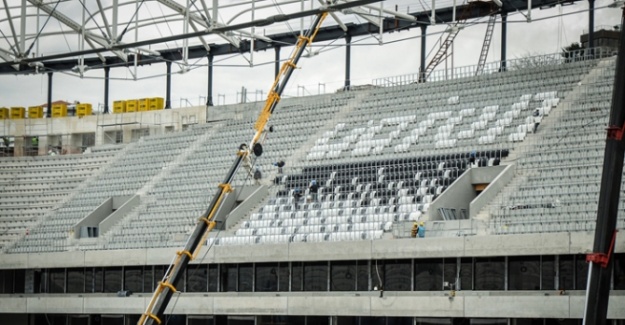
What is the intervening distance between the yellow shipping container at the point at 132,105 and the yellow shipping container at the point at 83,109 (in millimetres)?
2761

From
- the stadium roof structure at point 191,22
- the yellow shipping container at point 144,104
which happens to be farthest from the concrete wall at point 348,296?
the yellow shipping container at point 144,104

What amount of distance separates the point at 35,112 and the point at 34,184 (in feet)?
42.9

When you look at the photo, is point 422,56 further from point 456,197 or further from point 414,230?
point 414,230

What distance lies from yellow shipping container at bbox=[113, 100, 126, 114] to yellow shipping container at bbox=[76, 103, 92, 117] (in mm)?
1663

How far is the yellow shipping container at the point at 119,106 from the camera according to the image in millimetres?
65625

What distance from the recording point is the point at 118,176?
54.0 metres

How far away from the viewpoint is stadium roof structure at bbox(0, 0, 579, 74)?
4359 cm

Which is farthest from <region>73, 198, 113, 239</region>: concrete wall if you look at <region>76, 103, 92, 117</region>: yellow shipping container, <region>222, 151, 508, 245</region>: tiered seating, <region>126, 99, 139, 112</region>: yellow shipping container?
<region>76, 103, 92, 117</region>: yellow shipping container

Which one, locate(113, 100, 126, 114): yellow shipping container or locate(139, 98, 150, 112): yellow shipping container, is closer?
locate(139, 98, 150, 112): yellow shipping container

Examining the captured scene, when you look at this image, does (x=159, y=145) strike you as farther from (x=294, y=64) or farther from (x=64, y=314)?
(x=294, y=64)

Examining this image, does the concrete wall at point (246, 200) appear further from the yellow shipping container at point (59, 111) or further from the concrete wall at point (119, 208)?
the yellow shipping container at point (59, 111)

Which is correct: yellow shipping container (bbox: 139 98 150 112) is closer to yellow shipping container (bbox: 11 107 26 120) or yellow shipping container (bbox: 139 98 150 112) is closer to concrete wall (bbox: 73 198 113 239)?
yellow shipping container (bbox: 11 107 26 120)

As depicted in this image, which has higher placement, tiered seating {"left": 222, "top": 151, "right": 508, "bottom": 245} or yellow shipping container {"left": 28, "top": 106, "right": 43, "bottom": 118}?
yellow shipping container {"left": 28, "top": 106, "right": 43, "bottom": 118}

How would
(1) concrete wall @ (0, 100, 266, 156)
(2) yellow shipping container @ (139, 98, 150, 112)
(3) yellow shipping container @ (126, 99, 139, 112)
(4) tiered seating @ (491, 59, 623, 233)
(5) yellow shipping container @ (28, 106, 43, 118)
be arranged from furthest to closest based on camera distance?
(5) yellow shipping container @ (28, 106, 43, 118) → (3) yellow shipping container @ (126, 99, 139, 112) → (2) yellow shipping container @ (139, 98, 150, 112) → (1) concrete wall @ (0, 100, 266, 156) → (4) tiered seating @ (491, 59, 623, 233)
